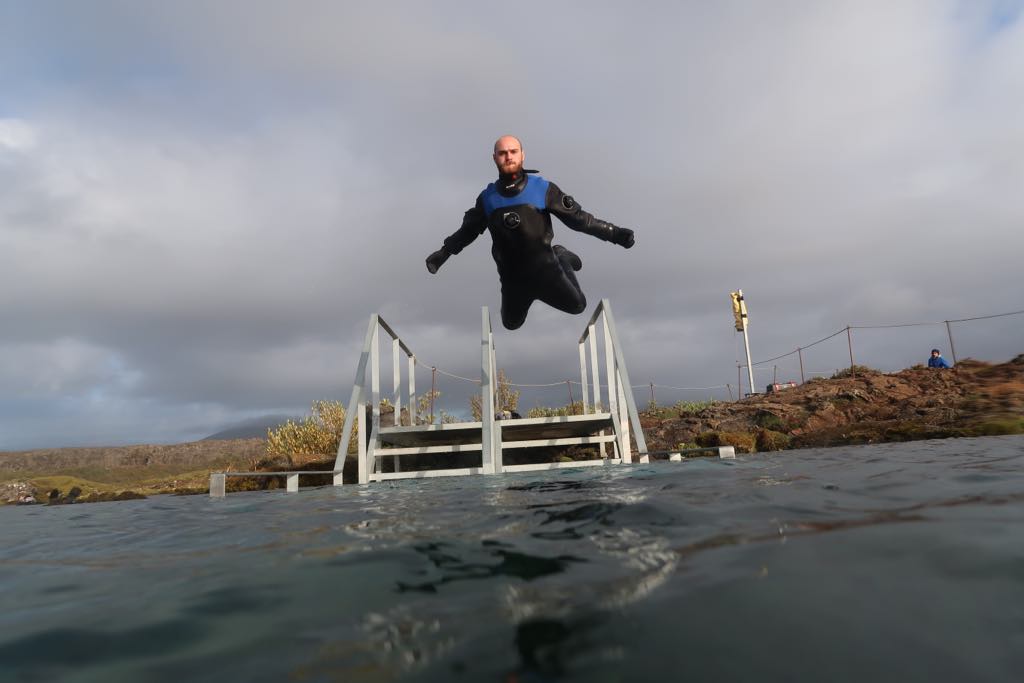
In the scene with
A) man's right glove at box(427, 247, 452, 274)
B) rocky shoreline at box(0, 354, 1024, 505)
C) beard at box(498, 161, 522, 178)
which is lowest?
rocky shoreline at box(0, 354, 1024, 505)

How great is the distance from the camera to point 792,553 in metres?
1.52

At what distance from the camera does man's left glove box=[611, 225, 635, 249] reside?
550 cm

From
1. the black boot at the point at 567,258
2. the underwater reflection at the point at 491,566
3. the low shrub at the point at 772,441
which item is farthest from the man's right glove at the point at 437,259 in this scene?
the low shrub at the point at 772,441

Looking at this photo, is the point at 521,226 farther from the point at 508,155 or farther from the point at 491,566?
the point at 491,566

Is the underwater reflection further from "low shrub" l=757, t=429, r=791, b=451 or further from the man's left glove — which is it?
"low shrub" l=757, t=429, r=791, b=451

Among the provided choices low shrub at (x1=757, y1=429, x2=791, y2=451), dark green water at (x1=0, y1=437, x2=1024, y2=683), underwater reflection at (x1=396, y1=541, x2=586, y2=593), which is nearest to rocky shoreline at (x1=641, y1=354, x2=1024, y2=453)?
low shrub at (x1=757, y1=429, x2=791, y2=451)

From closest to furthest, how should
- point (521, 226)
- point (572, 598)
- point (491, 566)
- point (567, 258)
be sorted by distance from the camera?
point (572, 598)
point (491, 566)
point (521, 226)
point (567, 258)

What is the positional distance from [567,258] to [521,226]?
3.06 ft

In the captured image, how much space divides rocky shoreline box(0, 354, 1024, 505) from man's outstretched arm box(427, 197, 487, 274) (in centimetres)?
342

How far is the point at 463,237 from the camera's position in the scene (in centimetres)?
570

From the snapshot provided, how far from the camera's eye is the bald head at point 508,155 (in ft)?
17.6

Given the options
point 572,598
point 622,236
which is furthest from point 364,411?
point 572,598

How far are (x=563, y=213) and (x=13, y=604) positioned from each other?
4.78 meters

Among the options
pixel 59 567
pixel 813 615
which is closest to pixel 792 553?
pixel 813 615
